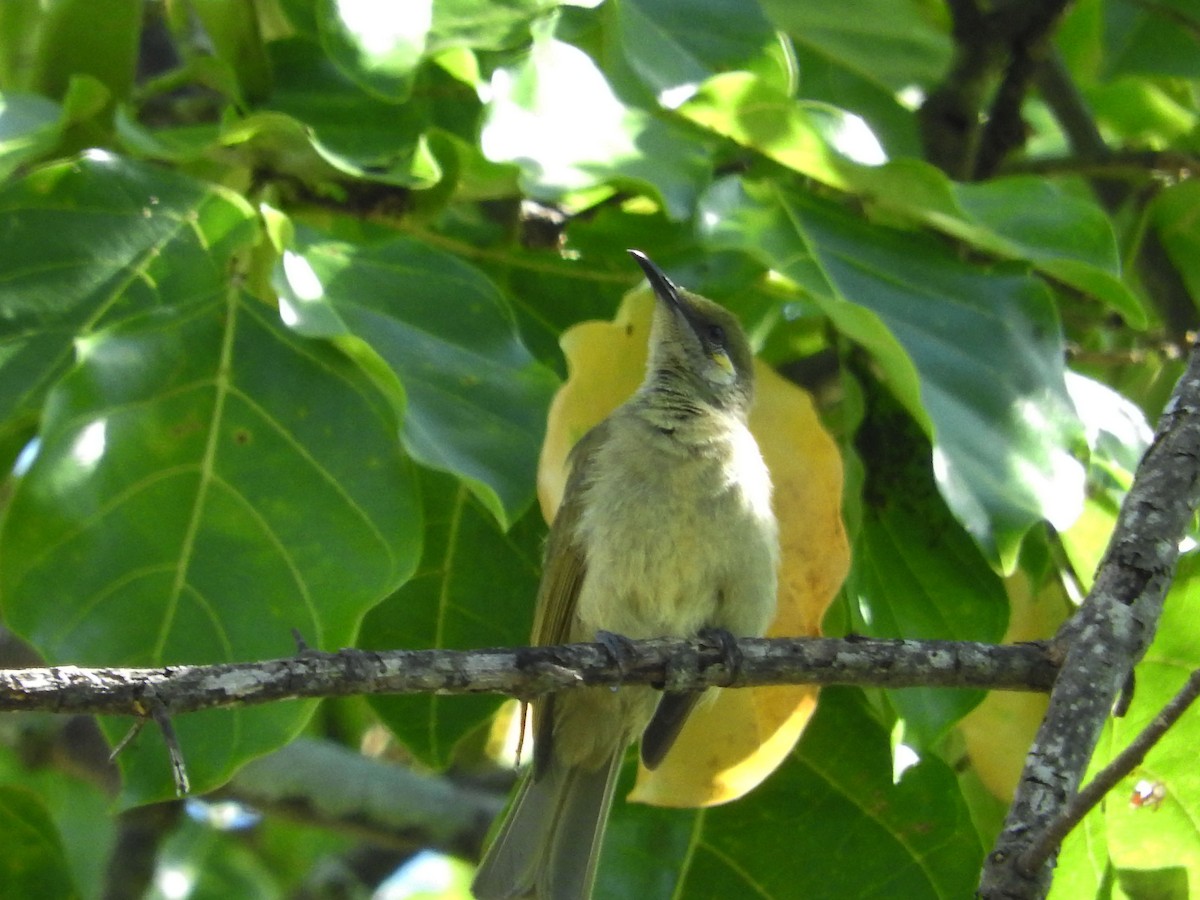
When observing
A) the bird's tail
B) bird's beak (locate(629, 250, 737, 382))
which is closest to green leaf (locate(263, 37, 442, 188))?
bird's beak (locate(629, 250, 737, 382))

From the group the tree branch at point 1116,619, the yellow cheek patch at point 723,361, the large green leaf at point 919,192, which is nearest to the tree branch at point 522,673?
the tree branch at point 1116,619

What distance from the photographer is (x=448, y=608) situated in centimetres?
368

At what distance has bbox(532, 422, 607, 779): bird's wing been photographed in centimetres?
380

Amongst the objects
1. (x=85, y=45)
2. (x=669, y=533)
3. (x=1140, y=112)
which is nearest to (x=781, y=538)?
(x=669, y=533)

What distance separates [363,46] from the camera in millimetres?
3059

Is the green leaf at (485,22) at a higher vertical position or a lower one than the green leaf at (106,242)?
higher

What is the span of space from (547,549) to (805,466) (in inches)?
28.8

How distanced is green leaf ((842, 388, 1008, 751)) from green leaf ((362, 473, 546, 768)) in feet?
2.79

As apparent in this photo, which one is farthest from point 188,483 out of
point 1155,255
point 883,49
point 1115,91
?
point 1115,91

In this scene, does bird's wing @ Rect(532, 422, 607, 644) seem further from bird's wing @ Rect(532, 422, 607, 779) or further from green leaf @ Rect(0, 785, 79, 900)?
green leaf @ Rect(0, 785, 79, 900)

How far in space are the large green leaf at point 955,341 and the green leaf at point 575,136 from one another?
12 cm

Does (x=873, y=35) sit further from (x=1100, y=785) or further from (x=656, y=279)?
(x=1100, y=785)

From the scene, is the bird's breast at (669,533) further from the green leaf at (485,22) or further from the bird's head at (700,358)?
the green leaf at (485,22)

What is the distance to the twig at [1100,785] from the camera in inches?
85.8
